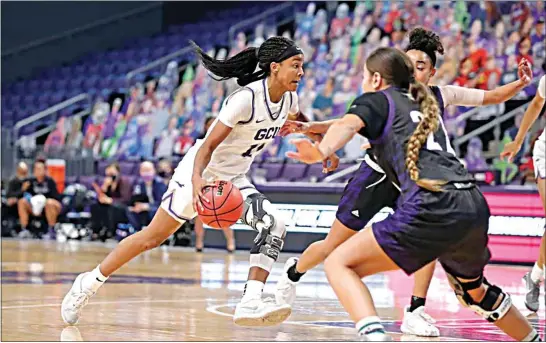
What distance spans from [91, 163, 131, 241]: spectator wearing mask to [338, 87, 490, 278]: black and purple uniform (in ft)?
42.8

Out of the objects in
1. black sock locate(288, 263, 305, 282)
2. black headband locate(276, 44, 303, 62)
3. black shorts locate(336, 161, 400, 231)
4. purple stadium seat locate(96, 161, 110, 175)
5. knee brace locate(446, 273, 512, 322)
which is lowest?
purple stadium seat locate(96, 161, 110, 175)

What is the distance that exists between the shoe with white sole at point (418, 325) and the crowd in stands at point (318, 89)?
7.88 metres

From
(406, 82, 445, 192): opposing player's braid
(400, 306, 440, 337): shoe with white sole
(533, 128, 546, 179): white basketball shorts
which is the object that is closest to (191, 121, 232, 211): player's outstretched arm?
(400, 306, 440, 337): shoe with white sole

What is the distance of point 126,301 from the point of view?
828 centimetres

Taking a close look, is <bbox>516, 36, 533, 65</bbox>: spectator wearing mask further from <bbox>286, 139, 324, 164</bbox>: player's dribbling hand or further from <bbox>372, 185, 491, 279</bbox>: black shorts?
<bbox>286, 139, 324, 164</bbox>: player's dribbling hand

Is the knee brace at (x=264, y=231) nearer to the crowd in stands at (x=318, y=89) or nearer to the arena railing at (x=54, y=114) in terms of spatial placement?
the crowd in stands at (x=318, y=89)

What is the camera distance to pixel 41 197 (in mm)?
18531

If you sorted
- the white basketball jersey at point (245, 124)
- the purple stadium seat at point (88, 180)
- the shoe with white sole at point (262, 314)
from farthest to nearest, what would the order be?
the purple stadium seat at point (88, 180), the white basketball jersey at point (245, 124), the shoe with white sole at point (262, 314)

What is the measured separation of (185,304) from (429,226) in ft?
12.3

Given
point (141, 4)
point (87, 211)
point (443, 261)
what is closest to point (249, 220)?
point (443, 261)

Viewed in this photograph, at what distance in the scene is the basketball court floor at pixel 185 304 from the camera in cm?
627

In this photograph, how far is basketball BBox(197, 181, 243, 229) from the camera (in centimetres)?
633

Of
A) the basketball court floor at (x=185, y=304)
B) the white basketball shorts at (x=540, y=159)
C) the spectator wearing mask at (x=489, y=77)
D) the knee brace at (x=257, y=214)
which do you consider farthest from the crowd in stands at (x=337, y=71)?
the knee brace at (x=257, y=214)

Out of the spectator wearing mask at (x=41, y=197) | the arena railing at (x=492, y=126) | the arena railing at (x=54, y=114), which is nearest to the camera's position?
the arena railing at (x=492, y=126)
